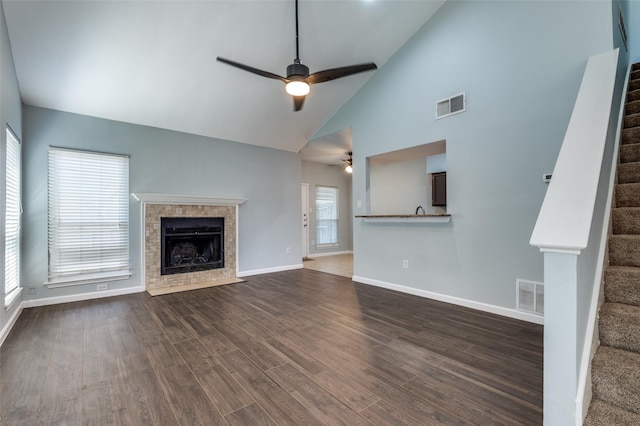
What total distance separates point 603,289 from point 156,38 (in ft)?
15.0

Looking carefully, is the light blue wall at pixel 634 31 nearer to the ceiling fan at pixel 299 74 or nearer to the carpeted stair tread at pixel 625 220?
the carpeted stair tread at pixel 625 220

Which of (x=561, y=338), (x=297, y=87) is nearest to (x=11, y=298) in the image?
(x=297, y=87)

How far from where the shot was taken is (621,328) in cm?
155

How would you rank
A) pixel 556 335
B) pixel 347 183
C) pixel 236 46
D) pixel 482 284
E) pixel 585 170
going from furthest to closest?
pixel 347 183 < pixel 236 46 < pixel 482 284 < pixel 585 170 < pixel 556 335

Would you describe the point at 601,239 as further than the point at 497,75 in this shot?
No

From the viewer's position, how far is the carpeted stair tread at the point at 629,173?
2.32 meters

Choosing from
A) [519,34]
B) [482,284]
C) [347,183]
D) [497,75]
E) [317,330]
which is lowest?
[317,330]

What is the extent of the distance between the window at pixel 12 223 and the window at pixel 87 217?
459mm

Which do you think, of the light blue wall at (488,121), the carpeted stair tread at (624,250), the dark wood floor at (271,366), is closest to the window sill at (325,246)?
the light blue wall at (488,121)

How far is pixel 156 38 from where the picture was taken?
10.7 ft

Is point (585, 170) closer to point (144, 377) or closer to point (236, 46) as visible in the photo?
point (144, 377)

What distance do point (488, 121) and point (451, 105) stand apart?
0.53 metres

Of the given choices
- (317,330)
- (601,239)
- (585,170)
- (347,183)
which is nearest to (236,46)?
(317,330)

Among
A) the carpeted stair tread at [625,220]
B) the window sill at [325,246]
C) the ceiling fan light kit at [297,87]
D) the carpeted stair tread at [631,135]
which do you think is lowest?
the window sill at [325,246]
